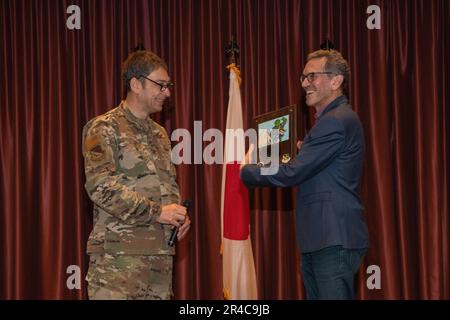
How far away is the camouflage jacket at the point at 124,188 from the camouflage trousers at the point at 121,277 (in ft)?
0.13

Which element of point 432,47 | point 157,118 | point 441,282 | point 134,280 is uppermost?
point 432,47

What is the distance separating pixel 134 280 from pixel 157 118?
6.47 feet

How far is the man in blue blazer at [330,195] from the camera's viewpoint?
2617 mm

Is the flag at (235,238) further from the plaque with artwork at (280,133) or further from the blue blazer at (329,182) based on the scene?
the blue blazer at (329,182)

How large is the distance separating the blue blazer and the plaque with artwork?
0.19 metres

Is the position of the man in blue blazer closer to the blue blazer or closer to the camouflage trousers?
the blue blazer

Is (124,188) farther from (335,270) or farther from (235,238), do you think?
(235,238)

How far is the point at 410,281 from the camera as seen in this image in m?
4.38

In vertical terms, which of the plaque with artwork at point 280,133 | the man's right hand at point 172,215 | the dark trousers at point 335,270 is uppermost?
the plaque with artwork at point 280,133

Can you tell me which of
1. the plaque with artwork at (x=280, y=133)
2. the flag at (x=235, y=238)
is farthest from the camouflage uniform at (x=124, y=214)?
the flag at (x=235, y=238)

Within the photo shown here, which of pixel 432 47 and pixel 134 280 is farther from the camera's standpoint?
pixel 432 47

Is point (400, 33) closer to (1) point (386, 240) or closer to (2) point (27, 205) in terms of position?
(1) point (386, 240)

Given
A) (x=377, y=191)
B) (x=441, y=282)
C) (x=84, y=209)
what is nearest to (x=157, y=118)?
(x=84, y=209)

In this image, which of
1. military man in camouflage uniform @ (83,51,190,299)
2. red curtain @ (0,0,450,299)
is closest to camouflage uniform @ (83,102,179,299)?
military man in camouflage uniform @ (83,51,190,299)
